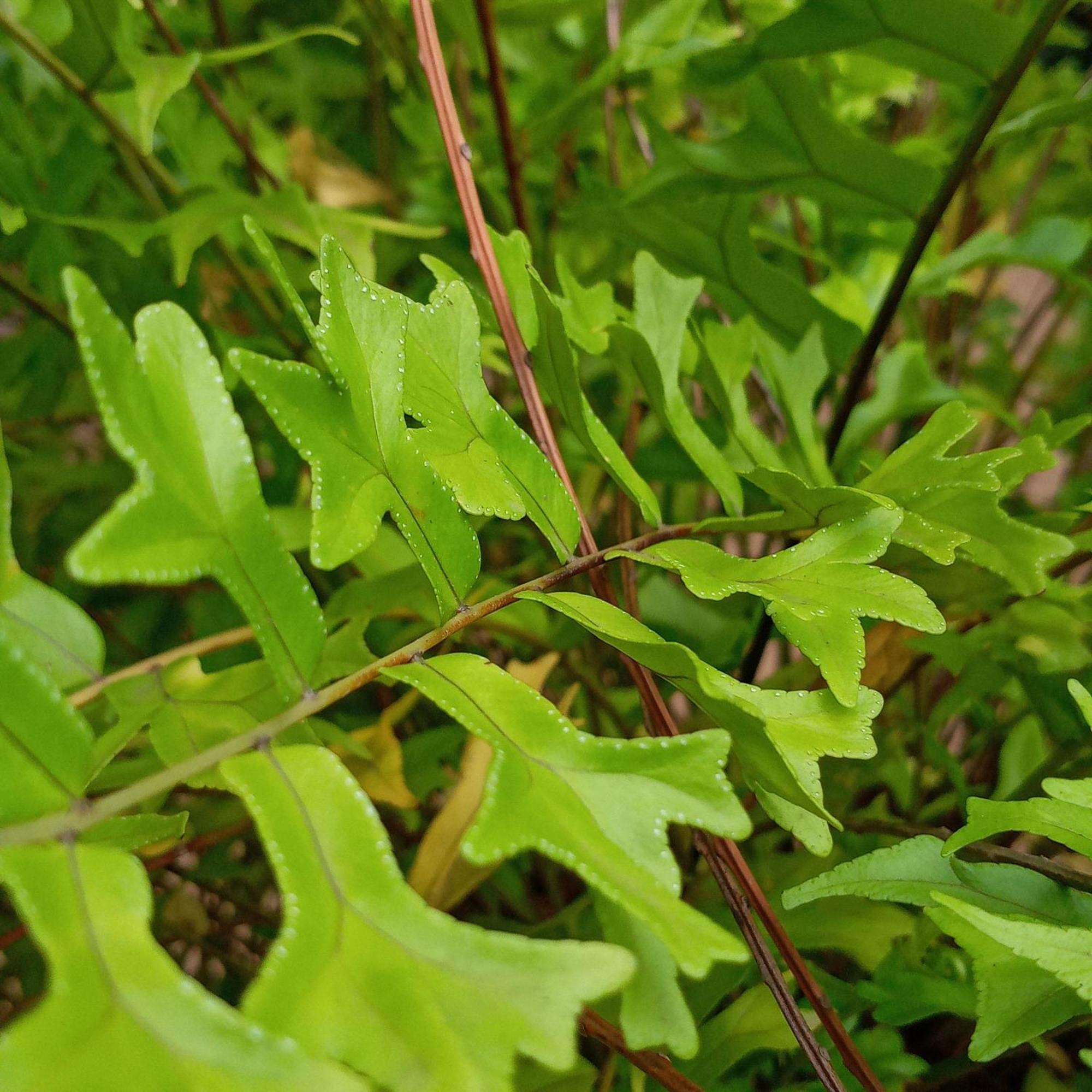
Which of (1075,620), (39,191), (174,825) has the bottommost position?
(1075,620)

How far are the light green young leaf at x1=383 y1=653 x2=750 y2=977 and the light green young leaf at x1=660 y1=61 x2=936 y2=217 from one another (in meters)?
0.27

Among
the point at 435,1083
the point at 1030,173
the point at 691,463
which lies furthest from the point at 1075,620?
the point at 1030,173

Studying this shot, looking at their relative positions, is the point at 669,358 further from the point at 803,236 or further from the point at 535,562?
the point at 803,236

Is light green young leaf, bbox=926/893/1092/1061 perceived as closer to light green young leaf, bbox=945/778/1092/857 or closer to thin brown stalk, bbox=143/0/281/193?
light green young leaf, bbox=945/778/1092/857

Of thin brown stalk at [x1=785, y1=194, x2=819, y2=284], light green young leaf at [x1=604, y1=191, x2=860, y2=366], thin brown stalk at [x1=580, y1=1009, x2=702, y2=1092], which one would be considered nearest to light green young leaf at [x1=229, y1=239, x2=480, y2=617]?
thin brown stalk at [x1=580, y1=1009, x2=702, y2=1092]

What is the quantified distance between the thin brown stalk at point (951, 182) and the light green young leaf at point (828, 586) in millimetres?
145

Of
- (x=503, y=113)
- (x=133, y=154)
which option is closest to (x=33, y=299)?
(x=133, y=154)

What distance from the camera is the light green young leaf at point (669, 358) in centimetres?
28

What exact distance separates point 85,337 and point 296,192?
0.78 feet

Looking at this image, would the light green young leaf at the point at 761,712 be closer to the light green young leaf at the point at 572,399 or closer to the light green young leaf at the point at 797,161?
the light green young leaf at the point at 572,399

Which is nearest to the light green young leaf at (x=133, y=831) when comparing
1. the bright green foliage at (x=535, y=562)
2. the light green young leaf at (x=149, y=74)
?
the bright green foliage at (x=535, y=562)

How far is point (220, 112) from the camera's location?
42 cm

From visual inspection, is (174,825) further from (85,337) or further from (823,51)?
(823,51)

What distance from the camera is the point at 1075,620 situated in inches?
13.3
